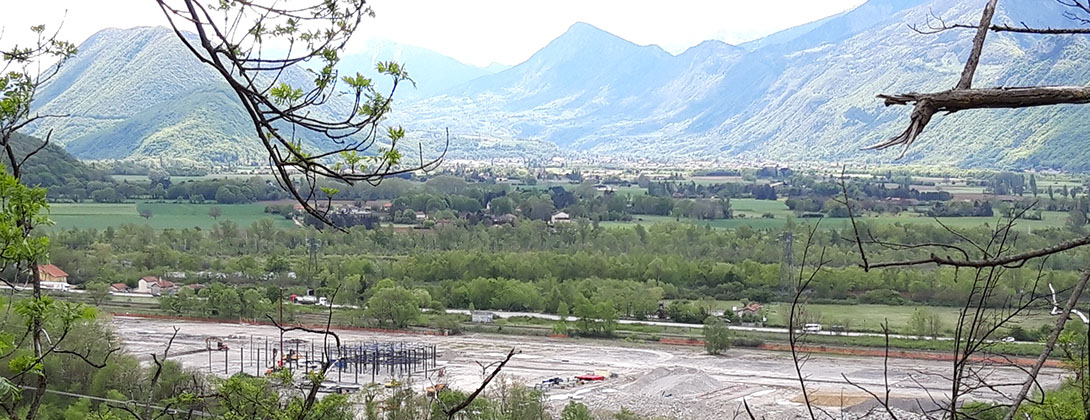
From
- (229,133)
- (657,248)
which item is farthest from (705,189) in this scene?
(229,133)

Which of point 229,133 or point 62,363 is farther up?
point 229,133

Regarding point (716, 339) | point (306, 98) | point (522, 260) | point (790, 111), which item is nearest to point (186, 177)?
point (522, 260)

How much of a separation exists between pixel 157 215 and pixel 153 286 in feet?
70.5

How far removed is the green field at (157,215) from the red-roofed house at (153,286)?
1200 centimetres

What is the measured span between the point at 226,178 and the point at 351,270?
114 feet

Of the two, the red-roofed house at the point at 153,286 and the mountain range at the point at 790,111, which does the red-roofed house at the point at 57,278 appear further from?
the mountain range at the point at 790,111

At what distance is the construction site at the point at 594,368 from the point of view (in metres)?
20.9

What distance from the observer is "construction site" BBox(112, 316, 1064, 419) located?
20.9 m

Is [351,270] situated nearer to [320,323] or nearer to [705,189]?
[320,323]

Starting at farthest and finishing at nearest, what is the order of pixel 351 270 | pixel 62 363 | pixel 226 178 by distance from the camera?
pixel 226 178 → pixel 351 270 → pixel 62 363

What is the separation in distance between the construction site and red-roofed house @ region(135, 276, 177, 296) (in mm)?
6933

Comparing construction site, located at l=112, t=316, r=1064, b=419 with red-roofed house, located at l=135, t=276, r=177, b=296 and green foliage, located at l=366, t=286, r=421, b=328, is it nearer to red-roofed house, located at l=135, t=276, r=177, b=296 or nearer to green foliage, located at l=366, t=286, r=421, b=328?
green foliage, located at l=366, t=286, r=421, b=328

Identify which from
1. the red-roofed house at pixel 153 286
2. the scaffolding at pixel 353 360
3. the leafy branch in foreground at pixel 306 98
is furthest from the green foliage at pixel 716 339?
the leafy branch in foreground at pixel 306 98

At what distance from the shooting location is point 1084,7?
1.89m
